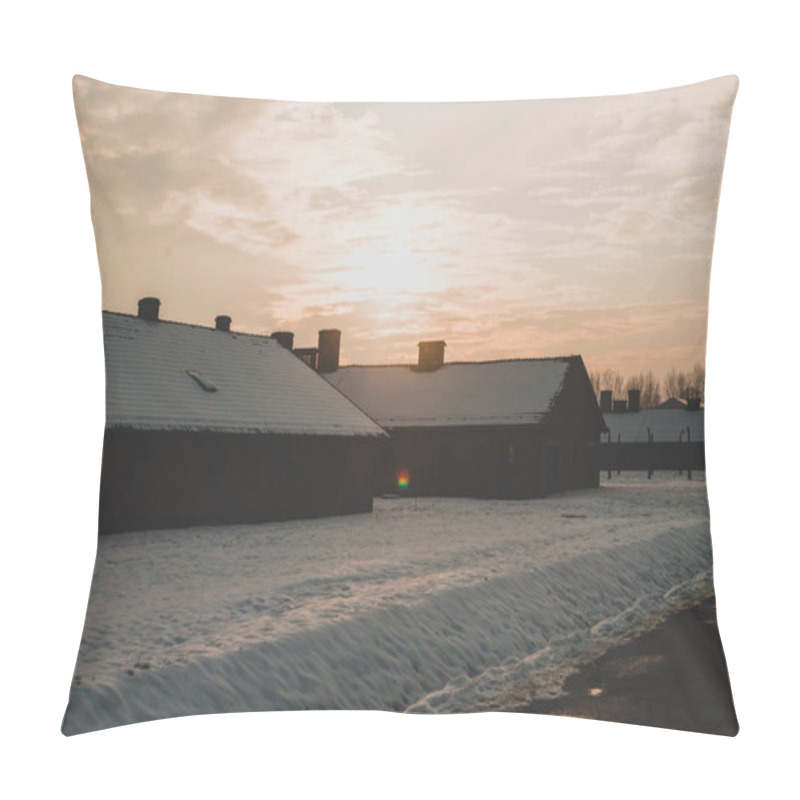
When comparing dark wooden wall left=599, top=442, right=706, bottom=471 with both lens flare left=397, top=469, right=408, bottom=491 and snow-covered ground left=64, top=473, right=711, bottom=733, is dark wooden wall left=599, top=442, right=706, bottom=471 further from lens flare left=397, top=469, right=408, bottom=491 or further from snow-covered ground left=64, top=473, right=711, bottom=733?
lens flare left=397, top=469, right=408, bottom=491

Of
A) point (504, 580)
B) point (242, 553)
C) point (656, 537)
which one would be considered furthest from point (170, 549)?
point (656, 537)

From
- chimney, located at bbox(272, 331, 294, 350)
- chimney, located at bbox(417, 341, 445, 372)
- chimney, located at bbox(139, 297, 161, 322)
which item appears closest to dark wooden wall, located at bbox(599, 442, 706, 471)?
chimney, located at bbox(417, 341, 445, 372)

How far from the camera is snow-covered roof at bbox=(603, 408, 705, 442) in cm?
392

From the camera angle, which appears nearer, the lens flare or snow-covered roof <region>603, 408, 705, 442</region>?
snow-covered roof <region>603, 408, 705, 442</region>

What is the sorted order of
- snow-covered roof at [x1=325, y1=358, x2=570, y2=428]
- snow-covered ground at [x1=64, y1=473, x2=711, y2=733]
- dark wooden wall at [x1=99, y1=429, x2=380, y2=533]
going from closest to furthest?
snow-covered ground at [x1=64, y1=473, x2=711, y2=733], dark wooden wall at [x1=99, y1=429, x2=380, y2=533], snow-covered roof at [x1=325, y1=358, x2=570, y2=428]

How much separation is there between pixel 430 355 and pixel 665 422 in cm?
99

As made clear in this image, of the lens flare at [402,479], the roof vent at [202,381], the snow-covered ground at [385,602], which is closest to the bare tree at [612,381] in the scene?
the snow-covered ground at [385,602]

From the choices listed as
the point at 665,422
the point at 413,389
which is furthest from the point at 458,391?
the point at 665,422

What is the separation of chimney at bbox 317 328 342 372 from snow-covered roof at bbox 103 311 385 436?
2.4 inches

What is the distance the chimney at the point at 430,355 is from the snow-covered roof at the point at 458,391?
0.10 feet

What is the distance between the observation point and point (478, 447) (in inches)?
162

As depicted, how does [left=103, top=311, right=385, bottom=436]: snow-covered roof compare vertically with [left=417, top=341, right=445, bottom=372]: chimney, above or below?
below

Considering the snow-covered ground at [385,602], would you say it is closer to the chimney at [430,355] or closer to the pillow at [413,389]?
the pillow at [413,389]

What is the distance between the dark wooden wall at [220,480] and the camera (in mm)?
3854
